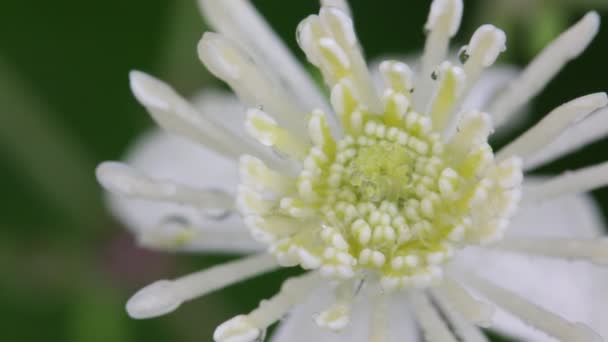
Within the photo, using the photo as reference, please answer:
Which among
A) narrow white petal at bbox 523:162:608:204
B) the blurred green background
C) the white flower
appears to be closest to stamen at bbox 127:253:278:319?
the white flower

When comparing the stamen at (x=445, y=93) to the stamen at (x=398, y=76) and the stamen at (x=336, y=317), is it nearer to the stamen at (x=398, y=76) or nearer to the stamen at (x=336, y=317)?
the stamen at (x=398, y=76)

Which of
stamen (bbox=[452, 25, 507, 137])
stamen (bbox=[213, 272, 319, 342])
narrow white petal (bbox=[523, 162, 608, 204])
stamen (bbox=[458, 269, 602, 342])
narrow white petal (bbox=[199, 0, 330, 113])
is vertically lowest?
stamen (bbox=[458, 269, 602, 342])

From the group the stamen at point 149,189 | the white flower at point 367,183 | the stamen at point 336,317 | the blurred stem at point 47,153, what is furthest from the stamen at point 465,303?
the blurred stem at point 47,153

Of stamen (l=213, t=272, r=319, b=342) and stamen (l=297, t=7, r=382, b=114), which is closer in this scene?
stamen (l=213, t=272, r=319, b=342)

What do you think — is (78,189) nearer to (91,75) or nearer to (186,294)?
(91,75)

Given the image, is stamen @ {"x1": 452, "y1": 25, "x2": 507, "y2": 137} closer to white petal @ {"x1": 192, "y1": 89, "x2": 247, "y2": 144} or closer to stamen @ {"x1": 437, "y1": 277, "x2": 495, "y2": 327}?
stamen @ {"x1": 437, "y1": 277, "x2": 495, "y2": 327}

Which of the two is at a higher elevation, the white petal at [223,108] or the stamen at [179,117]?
the white petal at [223,108]
